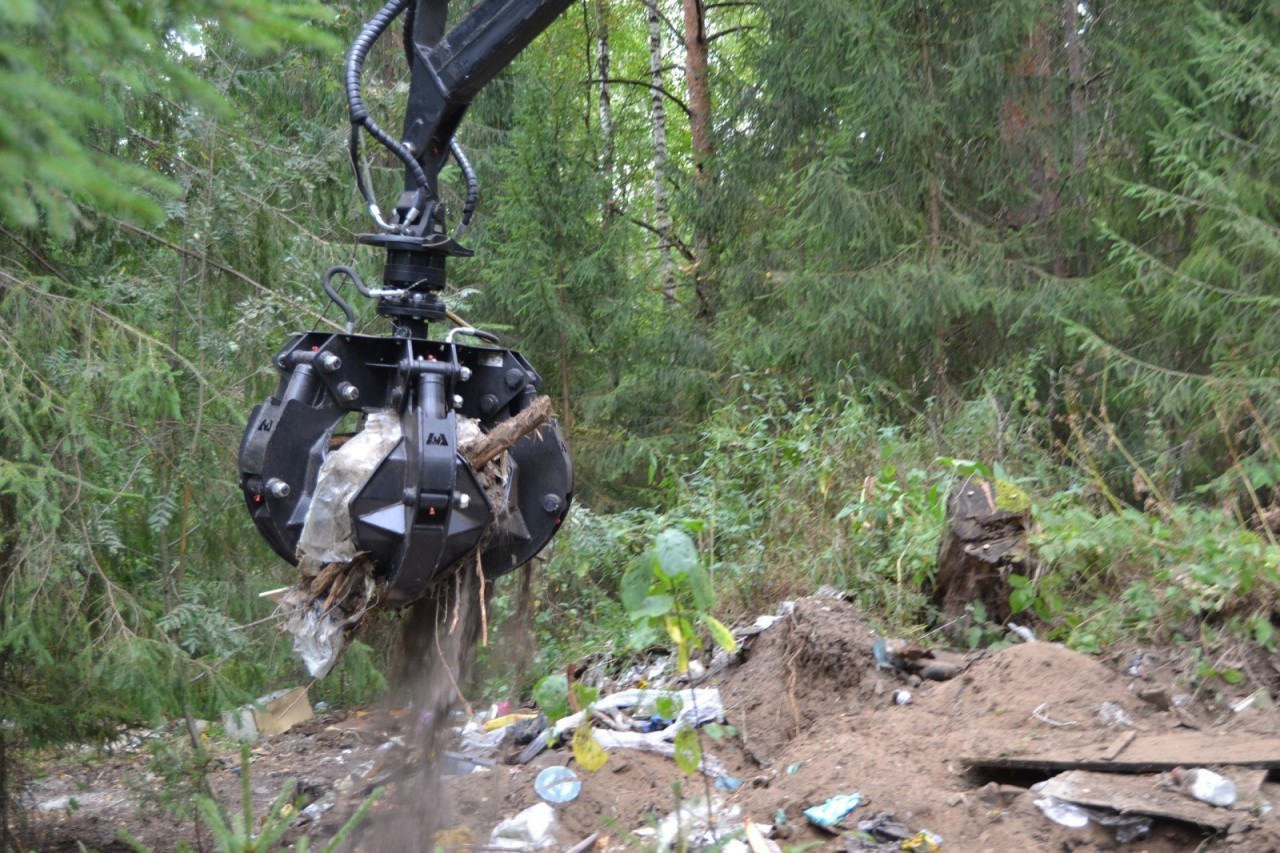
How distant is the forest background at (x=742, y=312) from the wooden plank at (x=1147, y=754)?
76 centimetres

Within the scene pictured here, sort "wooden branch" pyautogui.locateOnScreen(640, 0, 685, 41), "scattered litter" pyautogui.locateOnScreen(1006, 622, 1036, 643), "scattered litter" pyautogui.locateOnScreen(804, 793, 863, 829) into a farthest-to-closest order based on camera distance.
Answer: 1. "wooden branch" pyautogui.locateOnScreen(640, 0, 685, 41)
2. "scattered litter" pyautogui.locateOnScreen(1006, 622, 1036, 643)
3. "scattered litter" pyautogui.locateOnScreen(804, 793, 863, 829)

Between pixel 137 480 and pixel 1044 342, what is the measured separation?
20.4 feet

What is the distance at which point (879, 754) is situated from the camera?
443 cm

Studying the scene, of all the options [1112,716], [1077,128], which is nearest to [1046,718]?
[1112,716]

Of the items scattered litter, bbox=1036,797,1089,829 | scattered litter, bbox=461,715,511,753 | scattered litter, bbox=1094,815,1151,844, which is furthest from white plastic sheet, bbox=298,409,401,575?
scattered litter, bbox=461,715,511,753

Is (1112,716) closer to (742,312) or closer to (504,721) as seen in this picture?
(504,721)

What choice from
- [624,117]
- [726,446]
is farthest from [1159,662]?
[624,117]

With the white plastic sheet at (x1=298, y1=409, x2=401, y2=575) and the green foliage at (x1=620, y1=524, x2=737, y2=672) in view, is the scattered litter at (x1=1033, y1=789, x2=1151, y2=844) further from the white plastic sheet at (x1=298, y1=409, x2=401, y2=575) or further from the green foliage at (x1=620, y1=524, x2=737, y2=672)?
the white plastic sheet at (x1=298, y1=409, x2=401, y2=575)

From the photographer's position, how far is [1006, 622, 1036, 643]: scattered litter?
535 centimetres

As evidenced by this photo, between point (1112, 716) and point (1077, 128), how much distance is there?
20.8ft

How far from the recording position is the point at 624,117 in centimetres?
1761

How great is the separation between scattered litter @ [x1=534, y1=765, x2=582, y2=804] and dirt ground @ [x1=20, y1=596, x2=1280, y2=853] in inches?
1.5

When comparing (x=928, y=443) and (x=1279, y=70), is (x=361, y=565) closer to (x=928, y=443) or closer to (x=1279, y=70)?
(x=928, y=443)

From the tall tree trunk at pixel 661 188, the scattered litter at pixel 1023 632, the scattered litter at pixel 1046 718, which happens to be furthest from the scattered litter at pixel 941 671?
the tall tree trunk at pixel 661 188
